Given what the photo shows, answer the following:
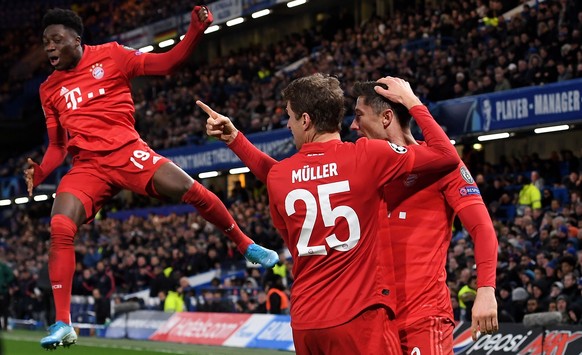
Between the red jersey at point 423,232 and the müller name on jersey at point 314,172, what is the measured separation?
22.1 inches

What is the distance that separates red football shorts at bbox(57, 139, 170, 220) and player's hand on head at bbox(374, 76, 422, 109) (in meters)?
2.55

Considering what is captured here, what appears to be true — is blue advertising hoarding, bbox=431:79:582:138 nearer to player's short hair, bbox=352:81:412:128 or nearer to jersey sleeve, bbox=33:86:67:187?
jersey sleeve, bbox=33:86:67:187

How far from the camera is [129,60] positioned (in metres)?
7.19

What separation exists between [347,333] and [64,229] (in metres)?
3.03

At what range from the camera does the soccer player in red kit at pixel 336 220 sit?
4.43 m

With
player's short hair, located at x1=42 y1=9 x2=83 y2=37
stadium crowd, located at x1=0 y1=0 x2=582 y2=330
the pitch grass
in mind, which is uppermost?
player's short hair, located at x1=42 y1=9 x2=83 y2=37

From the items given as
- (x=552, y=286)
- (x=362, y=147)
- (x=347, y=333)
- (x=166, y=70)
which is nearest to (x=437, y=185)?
(x=362, y=147)

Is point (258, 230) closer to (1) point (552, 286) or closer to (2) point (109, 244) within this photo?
(2) point (109, 244)

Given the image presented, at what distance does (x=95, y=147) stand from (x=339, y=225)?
3065 millimetres

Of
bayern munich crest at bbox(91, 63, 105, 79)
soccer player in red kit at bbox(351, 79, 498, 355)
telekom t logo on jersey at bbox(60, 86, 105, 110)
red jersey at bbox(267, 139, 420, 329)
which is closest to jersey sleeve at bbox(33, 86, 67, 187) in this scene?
telekom t logo on jersey at bbox(60, 86, 105, 110)

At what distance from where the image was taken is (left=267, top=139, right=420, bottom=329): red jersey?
14.6 feet

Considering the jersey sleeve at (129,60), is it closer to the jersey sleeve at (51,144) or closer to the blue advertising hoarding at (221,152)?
the jersey sleeve at (51,144)

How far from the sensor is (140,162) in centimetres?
705

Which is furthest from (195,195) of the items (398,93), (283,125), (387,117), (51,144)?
(283,125)
